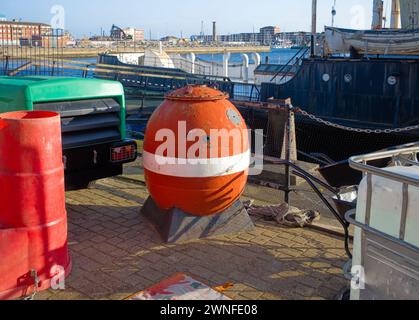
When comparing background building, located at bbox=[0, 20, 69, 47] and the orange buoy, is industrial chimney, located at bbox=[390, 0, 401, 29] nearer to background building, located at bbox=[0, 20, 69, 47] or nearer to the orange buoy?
background building, located at bbox=[0, 20, 69, 47]

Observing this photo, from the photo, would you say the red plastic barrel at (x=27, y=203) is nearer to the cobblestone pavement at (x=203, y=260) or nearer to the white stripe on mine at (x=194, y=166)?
the cobblestone pavement at (x=203, y=260)

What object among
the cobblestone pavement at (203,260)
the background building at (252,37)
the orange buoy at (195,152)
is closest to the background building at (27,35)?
the orange buoy at (195,152)

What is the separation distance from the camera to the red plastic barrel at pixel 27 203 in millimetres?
3963

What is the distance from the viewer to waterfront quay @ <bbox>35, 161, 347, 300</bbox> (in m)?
4.20

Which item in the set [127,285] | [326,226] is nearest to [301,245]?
[326,226]

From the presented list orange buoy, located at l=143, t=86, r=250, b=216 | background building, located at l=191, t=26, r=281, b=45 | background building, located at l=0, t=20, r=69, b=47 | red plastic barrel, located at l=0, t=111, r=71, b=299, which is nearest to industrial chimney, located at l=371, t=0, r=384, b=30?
background building, located at l=0, t=20, r=69, b=47

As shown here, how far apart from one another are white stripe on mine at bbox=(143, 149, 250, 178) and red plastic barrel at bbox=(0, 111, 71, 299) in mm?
1356

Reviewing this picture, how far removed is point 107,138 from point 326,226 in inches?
123

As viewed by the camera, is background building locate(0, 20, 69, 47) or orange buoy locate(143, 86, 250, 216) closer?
orange buoy locate(143, 86, 250, 216)

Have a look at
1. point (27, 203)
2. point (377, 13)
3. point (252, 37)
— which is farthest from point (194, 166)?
point (252, 37)

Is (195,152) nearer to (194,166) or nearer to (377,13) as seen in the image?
(194,166)

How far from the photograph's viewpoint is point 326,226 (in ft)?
19.1

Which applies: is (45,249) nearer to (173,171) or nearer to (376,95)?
(173,171)

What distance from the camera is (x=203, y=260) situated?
481 cm
